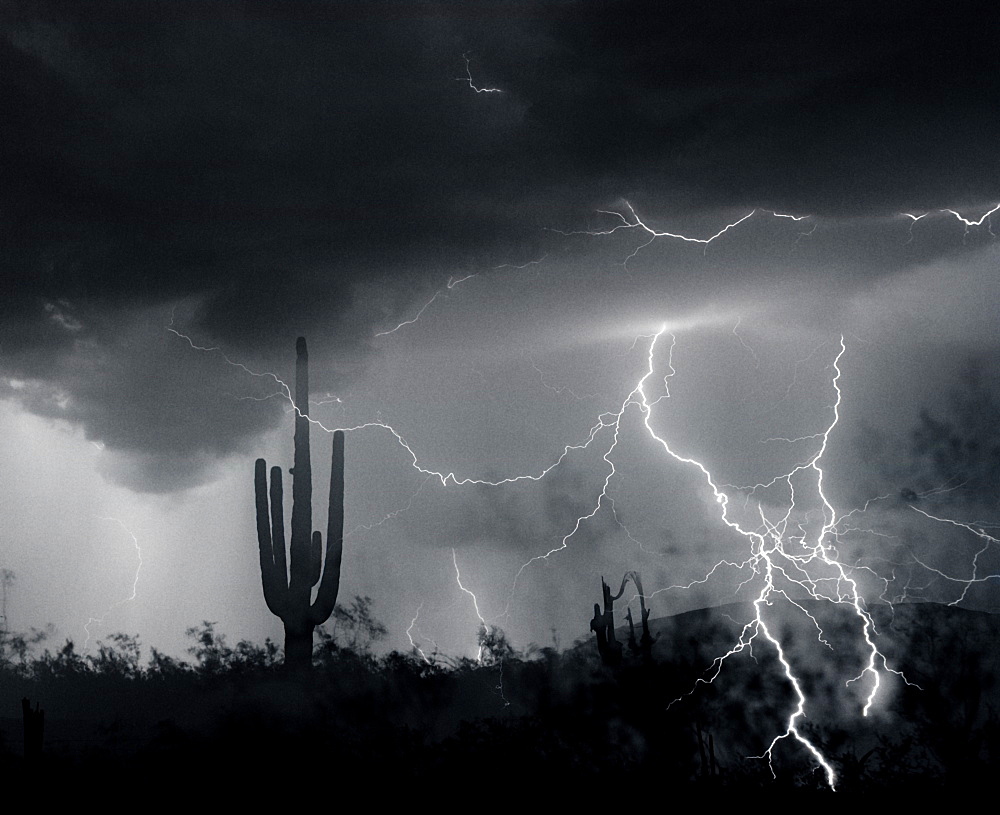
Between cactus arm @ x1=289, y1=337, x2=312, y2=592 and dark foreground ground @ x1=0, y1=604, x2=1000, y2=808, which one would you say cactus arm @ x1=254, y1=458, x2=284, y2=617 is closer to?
cactus arm @ x1=289, y1=337, x2=312, y2=592

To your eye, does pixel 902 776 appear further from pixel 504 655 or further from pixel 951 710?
pixel 504 655

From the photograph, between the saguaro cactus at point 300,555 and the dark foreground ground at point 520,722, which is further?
the saguaro cactus at point 300,555

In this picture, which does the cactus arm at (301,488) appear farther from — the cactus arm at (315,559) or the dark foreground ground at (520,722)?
the dark foreground ground at (520,722)

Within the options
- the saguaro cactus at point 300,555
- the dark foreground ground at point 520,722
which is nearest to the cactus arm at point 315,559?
the saguaro cactus at point 300,555

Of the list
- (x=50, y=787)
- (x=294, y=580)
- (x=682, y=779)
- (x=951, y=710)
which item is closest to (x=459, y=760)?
(x=682, y=779)

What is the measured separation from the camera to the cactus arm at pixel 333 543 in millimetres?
17562

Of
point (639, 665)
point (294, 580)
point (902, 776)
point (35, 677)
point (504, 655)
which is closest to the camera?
point (902, 776)

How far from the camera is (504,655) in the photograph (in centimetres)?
2688

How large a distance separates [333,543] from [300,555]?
648 millimetres

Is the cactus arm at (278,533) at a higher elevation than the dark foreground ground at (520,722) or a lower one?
higher

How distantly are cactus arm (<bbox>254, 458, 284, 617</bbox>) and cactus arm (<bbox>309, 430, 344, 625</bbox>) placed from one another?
0.69m

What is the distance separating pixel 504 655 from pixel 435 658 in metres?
7.05

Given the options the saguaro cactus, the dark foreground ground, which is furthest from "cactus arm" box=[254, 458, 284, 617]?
the dark foreground ground

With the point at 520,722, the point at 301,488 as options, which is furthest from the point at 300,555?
the point at 520,722
